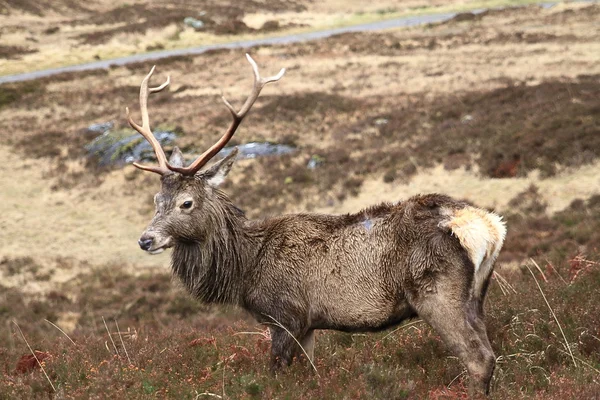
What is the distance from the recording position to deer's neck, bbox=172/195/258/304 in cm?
686

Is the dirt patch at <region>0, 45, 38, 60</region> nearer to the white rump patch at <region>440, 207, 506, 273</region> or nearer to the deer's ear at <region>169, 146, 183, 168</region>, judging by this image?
the deer's ear at <region>169, 146, 183, 168</region>

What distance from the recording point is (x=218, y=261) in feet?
22.6

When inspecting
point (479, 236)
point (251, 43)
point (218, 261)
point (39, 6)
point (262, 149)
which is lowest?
point (262, 149)

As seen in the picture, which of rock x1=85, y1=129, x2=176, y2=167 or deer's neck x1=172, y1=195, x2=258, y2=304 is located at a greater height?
deer's neck x1=172, y1=195, x2=258, y2=304

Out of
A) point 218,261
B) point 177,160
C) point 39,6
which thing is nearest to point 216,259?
point 218,261

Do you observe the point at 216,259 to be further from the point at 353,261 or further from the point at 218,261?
the point at 353,261

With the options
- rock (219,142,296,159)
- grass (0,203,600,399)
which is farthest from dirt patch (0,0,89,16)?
grass (0,203,600,399)

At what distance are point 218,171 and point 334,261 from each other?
62.0 inches

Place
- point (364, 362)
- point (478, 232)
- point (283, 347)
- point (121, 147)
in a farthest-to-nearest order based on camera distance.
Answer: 1. point (121, 147)
2. point (364, 362)
3. point (283, 347)
4. point (478, 232)

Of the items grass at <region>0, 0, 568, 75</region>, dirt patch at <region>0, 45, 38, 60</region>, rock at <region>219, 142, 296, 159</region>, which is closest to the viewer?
rock at <region>219, 142, 296, 159</region>

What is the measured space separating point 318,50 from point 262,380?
48.0m

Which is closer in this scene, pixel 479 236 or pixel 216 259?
pixel 479 236

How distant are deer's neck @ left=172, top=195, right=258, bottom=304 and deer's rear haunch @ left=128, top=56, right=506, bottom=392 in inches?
0.4

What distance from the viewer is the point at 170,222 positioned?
679 cm
